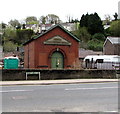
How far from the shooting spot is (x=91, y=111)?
31.6ft

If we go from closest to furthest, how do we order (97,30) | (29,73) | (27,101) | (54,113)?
(54,113) → (27,101) → (29,73) → (97,30)

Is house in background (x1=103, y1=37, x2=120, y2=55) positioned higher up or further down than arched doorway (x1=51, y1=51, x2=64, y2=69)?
higher up

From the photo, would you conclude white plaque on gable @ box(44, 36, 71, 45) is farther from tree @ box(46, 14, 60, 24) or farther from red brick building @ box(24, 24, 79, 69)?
tree @ box(46, 14, 60, 24)

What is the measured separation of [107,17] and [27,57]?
111 metres

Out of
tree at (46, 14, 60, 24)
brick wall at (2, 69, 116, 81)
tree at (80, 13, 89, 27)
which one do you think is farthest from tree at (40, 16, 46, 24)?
brick wall at (2, 69, 116, 81)

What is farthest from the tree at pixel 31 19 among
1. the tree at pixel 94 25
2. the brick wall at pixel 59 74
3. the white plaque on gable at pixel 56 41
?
the brick wall at pixel 59 74

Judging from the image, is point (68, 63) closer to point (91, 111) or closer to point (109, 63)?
point (109, 63)

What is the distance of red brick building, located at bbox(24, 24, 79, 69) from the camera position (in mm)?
35259

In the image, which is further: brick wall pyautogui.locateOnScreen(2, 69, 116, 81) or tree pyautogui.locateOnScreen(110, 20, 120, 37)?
tree pyautogui.locateOnScreen(110, 20, 120, 37)

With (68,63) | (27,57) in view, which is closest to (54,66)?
(68,63)

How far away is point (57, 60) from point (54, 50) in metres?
1.32

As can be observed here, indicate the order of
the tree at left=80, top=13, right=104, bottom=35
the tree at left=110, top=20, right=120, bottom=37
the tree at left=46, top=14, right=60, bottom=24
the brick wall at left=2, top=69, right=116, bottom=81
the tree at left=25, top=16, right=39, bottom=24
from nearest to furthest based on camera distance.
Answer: the brick wall at left=2, top=69, right=116, bottom=81
the tree at left=110, top=20, right=120, bottom=37
the tree at left=80, top=13, right=104, bottom=35
the tree at left=46, top=14, right=60, bottom=24
the tree at left=25, top=16, right=39, bottom=24

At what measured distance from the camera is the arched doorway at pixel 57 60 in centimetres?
3553

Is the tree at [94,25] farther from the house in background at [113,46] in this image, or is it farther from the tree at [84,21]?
the house in background at [113,46]
